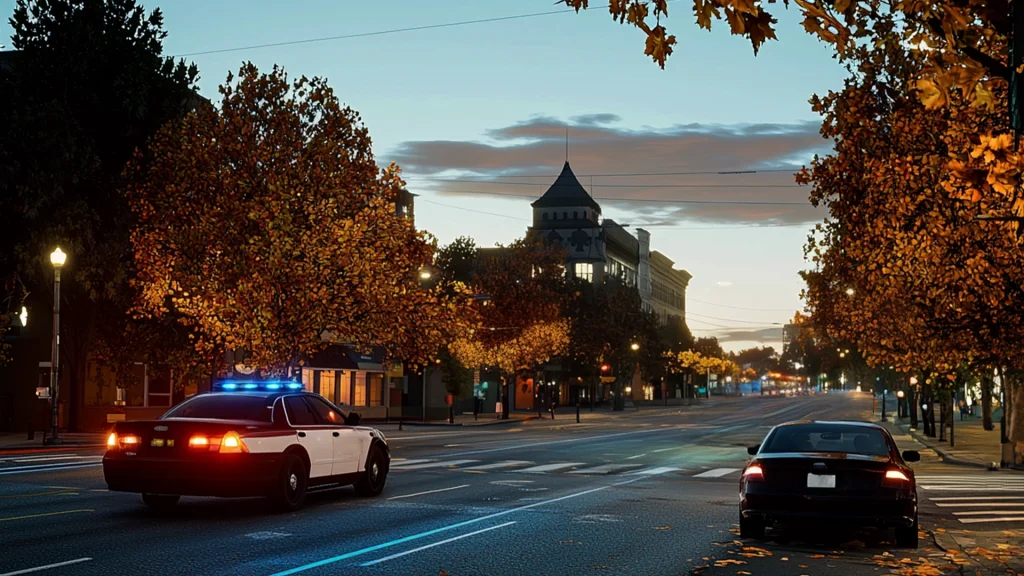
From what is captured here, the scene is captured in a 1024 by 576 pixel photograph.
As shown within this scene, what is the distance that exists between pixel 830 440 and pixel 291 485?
24.6 feet

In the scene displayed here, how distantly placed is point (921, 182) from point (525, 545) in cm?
1129

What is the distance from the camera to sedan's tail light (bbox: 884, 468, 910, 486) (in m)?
14.0

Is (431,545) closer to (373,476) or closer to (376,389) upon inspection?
(373,476)

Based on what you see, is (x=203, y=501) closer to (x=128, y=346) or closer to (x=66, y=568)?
(x=66, y=568)

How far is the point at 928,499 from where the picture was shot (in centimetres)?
2184

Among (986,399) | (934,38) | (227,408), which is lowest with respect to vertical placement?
(986,399)

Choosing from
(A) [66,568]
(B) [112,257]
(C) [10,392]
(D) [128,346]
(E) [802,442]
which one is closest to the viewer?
(A) [66,568]

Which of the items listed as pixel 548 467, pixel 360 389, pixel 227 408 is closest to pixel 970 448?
pixel 548 467

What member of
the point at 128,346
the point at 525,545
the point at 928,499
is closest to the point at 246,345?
the point at 128,346

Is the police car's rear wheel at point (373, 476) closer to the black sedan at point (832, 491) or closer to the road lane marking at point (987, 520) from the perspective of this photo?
the black sedan at point (832, 491)

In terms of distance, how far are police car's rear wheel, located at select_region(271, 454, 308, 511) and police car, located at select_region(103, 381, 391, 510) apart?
0.05ft

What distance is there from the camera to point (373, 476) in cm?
1961

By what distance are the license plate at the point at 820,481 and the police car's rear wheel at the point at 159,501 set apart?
8.92 m

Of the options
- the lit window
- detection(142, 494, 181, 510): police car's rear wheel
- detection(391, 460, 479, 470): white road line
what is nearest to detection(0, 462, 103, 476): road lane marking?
detection(391, 460, 479, 470): white road line
